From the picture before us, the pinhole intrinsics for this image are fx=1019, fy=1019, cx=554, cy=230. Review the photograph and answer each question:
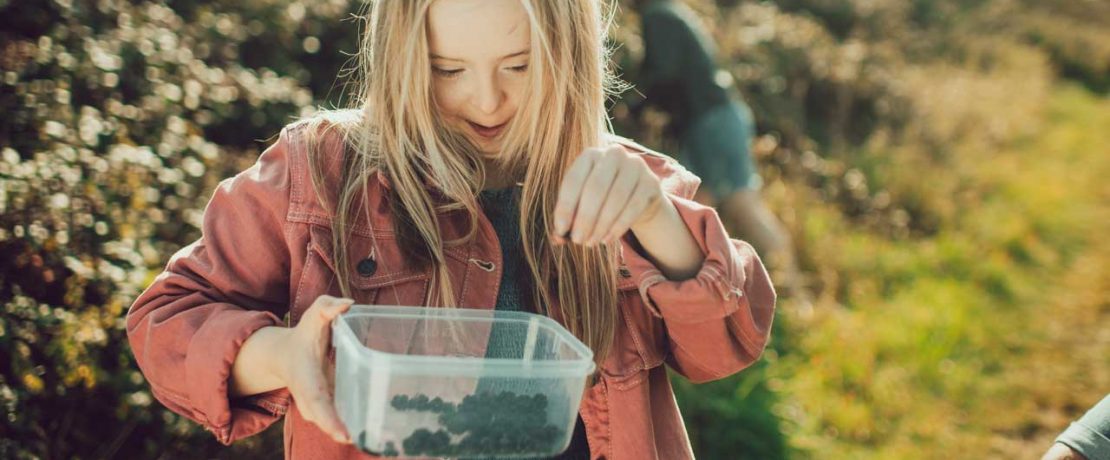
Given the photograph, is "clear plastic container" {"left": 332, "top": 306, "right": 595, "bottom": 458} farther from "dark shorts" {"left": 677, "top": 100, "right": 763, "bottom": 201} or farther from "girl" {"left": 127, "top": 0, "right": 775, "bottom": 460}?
"dark shorts" {"left": 677, "top": 100, "right": 763, "bottom": 201}

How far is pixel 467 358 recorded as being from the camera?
1.46m

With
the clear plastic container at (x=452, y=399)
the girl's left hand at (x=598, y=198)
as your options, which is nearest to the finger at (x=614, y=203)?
the girl's left hand at (x=598, y=198)

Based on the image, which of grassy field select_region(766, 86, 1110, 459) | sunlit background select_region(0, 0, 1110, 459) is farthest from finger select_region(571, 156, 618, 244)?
grassy field select_region(766, 86, 1110, 459)

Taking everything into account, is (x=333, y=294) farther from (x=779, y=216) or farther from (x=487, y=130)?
(x=779, y=216)

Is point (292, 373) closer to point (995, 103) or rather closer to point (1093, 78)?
point (995, 103)

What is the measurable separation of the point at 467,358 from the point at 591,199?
288 mm

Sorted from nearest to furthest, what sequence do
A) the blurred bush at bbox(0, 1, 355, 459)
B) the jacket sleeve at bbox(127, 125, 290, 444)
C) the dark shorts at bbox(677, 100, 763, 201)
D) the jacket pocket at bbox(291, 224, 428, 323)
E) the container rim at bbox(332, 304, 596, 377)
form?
the container rim at bbox(332, 304, 596, 377), the jacket sleeve at bbox(127, 125, 290, 444), the jacket pocket at bbox(291, 224, 428, 323), the blurred bush at bbox(0, 1, 355, 459), the dark shorts at bbox(677, 100, 763, 201)

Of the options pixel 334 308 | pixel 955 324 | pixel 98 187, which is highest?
pixel 334 308

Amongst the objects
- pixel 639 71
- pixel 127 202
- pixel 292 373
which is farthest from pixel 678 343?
pixel 639 71

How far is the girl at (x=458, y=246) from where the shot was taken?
165 cm

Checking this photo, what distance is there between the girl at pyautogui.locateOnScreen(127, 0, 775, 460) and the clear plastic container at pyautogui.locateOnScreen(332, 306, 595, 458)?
197 millimetres

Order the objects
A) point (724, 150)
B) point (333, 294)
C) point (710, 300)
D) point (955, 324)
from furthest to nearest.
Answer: point (724, 150) → point (955, 324) → point (333, 294) → point (710, 300)

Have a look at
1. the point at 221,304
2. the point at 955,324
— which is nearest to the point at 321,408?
the point at 221,304

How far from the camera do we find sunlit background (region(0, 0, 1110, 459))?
9.00ft
